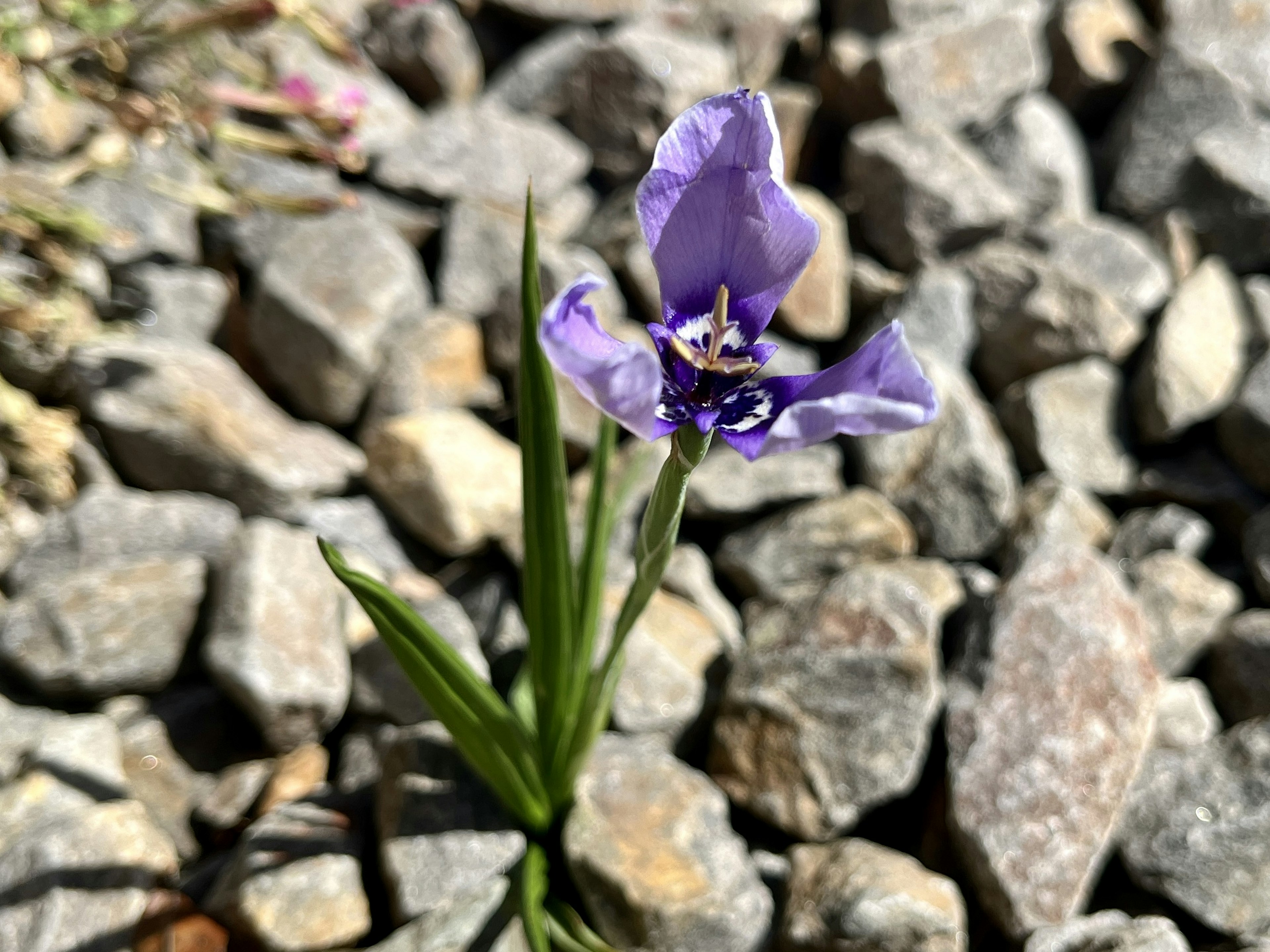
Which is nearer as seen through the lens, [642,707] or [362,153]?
[642,707]

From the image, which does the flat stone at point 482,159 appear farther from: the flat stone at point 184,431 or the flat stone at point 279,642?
the flat stone at point 279,642

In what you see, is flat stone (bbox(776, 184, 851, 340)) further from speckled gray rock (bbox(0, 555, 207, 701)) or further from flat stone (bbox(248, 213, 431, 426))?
speckled gray rock (bbox(0, 555, 207, 701))

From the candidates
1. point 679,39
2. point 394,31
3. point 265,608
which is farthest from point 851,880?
point 394,31

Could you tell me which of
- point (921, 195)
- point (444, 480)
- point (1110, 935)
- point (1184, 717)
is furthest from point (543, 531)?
point (921, 195)

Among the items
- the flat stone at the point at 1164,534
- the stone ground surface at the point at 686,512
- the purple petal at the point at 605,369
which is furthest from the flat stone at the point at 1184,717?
the purple petal at the point at 605,369

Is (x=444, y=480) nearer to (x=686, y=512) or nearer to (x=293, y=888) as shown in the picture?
(x=686, y=512)

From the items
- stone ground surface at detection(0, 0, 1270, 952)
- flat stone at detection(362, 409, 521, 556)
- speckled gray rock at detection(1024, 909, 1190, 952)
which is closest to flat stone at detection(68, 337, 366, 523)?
stone ground surface at detection(0, 0, 1270, 952)

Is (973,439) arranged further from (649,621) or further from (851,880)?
(851,880)
